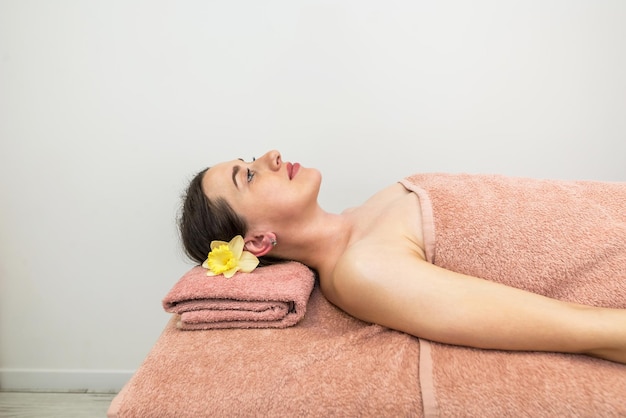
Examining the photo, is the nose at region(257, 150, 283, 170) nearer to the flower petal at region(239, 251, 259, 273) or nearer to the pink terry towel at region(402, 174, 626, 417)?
the flower petal at region(239, 251, 259, 273)

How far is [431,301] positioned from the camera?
982 mm

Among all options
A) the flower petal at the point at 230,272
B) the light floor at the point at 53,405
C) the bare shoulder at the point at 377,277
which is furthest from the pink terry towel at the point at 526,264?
the light floor at the point at 53,405

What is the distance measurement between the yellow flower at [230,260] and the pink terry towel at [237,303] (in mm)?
62

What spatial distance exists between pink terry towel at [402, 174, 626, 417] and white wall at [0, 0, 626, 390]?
41 cm

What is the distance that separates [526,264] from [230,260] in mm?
749

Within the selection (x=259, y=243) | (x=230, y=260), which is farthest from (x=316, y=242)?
(x=230, y=260)

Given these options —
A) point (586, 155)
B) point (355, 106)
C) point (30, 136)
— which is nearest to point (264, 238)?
point (355, 106)

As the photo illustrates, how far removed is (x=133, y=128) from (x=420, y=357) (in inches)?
50.5

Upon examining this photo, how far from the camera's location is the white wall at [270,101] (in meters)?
1.58

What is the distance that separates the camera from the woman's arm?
3.03 ft

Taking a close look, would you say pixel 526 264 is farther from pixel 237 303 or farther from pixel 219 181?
pixel 219 181

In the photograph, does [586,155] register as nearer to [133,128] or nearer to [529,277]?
[529,277]

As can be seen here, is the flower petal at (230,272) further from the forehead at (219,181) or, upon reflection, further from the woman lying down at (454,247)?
the forehead at (219,181)

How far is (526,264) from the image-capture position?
1086mm
